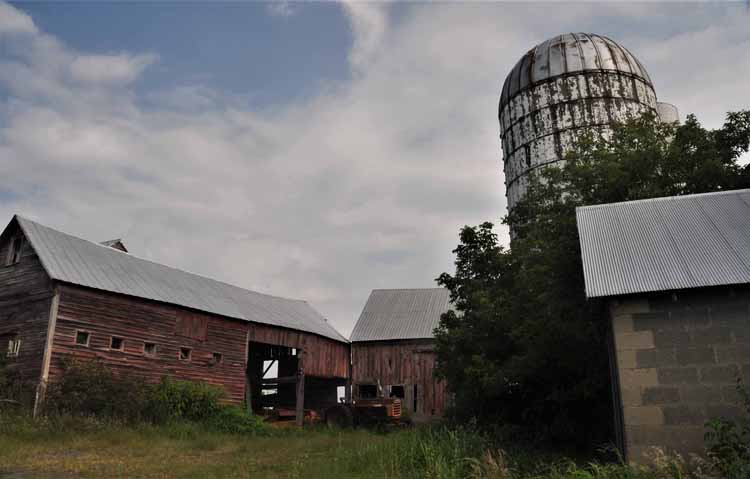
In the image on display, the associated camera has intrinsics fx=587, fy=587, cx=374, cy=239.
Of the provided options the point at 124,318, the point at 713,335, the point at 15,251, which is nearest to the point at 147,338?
the point at 124,318

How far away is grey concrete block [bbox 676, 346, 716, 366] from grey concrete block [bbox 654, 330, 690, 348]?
0.12 meters

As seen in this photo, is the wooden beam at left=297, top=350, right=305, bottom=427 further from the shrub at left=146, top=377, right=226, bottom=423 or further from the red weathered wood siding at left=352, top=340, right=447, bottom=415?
the shrub at left=146, top=377, right=226, bottom=423

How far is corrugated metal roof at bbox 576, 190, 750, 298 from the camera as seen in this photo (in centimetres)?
996

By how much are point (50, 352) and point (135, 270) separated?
612 cm

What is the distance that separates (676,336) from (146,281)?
2060cm

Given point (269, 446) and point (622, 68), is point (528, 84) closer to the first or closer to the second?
point (622, 68)

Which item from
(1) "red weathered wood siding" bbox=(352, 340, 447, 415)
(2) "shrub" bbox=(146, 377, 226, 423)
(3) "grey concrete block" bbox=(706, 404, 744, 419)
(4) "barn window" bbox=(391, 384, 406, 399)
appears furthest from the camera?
(4) "barn window" bbox=(391, 384, 406, 399)

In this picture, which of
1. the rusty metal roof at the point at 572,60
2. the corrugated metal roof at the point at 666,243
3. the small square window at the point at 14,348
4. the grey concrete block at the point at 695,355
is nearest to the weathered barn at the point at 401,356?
the rusty metal roof at the point at 572,60

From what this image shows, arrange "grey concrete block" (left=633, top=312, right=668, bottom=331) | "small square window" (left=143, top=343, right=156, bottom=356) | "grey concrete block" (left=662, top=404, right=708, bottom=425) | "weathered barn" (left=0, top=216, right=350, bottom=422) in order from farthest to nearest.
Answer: "small square window" (left=143, top=343, right=156, bottom=356) < "weathered barn" (left=0, top=216, right=350, bottom=422) < "grey concrete block" (left=633, top=312, right=668, bottom=331) < "grey concrete block" (left=662, top=404, right=708, bottom=425)

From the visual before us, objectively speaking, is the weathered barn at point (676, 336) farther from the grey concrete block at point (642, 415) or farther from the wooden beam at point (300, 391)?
the wooden beam at point (300, 391)

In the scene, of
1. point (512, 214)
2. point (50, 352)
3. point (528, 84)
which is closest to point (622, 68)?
point (528, 84)

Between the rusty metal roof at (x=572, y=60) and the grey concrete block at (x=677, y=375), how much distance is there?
2005 cm

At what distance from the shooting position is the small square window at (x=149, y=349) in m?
22.5

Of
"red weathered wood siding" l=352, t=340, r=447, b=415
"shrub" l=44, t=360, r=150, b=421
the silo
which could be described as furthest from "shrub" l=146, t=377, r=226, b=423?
the silo
